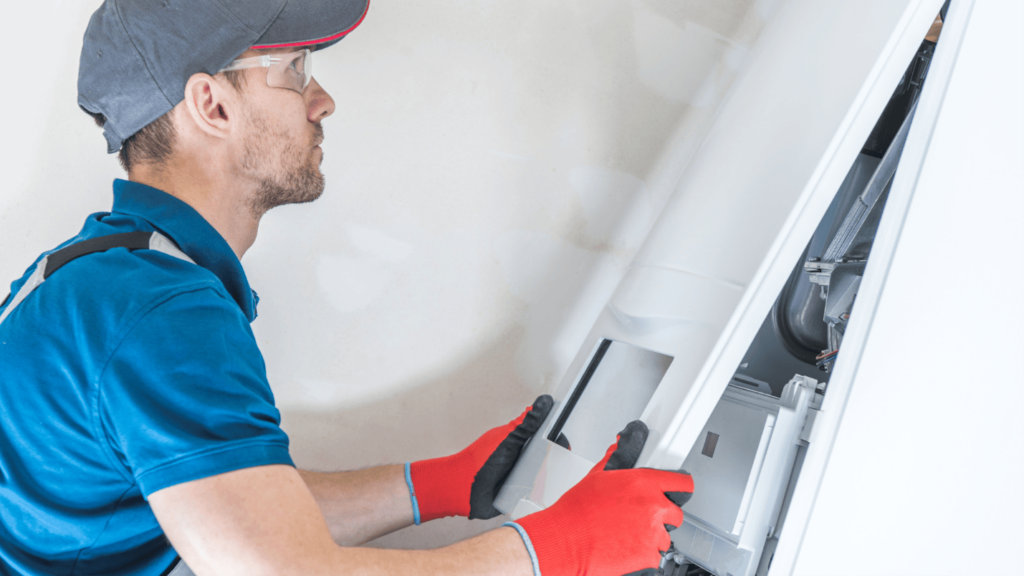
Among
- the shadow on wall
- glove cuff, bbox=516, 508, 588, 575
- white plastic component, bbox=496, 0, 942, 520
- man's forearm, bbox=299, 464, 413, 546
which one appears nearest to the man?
glove cuff, bbox=516, 508, 588, 575

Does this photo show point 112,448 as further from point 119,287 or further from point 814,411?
point 814,411

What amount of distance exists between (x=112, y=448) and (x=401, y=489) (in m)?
0.66

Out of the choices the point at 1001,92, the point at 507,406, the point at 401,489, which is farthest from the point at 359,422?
the point at 1001,92

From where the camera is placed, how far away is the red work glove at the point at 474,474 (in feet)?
3.92

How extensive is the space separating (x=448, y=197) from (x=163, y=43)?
0.73 meters

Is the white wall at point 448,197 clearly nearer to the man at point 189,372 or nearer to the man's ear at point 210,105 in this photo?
the man at point 189,372

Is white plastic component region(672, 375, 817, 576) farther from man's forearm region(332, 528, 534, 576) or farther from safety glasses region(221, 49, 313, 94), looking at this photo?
safety glasses region(221, 49, 313, 94)

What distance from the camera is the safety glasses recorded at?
1017mm

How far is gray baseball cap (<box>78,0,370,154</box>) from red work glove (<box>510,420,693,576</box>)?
92cm

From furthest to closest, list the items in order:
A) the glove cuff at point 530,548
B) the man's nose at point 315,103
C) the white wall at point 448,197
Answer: the white wall at point 448,197 → the man's nose at point 315,103 → the glove cuff at point 530,548

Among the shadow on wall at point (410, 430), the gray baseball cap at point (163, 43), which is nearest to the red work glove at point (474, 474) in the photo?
the shadow on wall at point (410, 430)

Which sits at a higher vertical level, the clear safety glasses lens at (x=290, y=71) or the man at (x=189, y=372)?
the clear safety glasses lens at (x=290, y=71)

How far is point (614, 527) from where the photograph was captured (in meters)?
0.92

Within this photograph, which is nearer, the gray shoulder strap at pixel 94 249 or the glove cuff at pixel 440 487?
the gray shoulder strap at pixel 94 249
